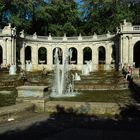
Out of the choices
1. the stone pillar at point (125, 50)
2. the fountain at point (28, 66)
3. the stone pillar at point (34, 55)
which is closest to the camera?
the stone pillar at point (125, 50)

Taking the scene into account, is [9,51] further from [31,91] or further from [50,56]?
[31,91]

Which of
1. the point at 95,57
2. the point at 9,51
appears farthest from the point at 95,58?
the point at 9,51

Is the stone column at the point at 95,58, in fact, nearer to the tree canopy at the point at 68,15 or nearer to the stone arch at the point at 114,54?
the stone arch at the point at 114,54

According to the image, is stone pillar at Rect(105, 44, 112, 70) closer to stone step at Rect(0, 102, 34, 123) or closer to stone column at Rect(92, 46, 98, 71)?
stone column at Rect(92, 46, 98, 71)

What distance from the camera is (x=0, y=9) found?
205ft

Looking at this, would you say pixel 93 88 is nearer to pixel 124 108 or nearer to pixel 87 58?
pixel 124 108

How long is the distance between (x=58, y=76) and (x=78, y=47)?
1757 inches

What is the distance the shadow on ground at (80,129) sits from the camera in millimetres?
9141

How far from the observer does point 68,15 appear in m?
72.4

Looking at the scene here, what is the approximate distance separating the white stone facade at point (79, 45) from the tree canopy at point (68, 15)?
394 cm

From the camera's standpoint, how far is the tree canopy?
67625mm


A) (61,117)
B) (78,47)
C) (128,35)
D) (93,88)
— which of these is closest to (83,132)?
(61,117)

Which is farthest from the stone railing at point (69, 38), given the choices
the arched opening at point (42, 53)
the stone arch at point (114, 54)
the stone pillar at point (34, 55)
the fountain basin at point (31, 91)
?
the fountain basin at point (31, 91)

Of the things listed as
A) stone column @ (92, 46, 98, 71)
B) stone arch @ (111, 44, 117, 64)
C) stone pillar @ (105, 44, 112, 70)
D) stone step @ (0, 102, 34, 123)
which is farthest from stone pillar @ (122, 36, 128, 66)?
stone step @ (0, 102, 34, 123)
